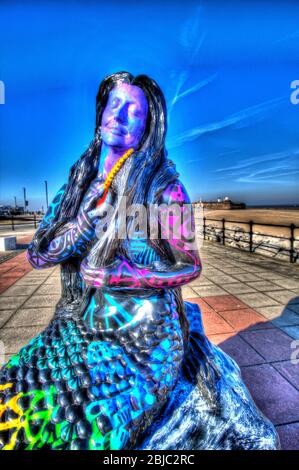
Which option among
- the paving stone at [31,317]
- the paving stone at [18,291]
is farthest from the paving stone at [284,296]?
the paving stone at [18,291]

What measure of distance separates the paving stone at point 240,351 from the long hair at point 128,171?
6.89ft

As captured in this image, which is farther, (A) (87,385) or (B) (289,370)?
(B) (289,370)

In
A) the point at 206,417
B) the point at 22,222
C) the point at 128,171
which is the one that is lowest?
the point at 206,417

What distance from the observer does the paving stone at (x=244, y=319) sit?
347 cm

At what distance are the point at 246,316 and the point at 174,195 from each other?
10.7 ft

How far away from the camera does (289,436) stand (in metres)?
1.79

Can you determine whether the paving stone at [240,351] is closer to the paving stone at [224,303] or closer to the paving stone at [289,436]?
the paving stone at [289,436]

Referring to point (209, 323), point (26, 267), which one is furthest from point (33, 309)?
point (26, 267)

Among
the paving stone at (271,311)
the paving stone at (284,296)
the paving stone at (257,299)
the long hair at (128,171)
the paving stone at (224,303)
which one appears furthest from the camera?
the paving stone at (284,296)

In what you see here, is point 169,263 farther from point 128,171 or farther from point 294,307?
point 294,307

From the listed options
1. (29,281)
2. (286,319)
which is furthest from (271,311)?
(29,281)

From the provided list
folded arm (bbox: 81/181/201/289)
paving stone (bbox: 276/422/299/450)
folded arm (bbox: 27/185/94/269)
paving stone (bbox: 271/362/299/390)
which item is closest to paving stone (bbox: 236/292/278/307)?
paving stone (bbox: 271/362/299/390)

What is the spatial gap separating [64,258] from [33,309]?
333cm
